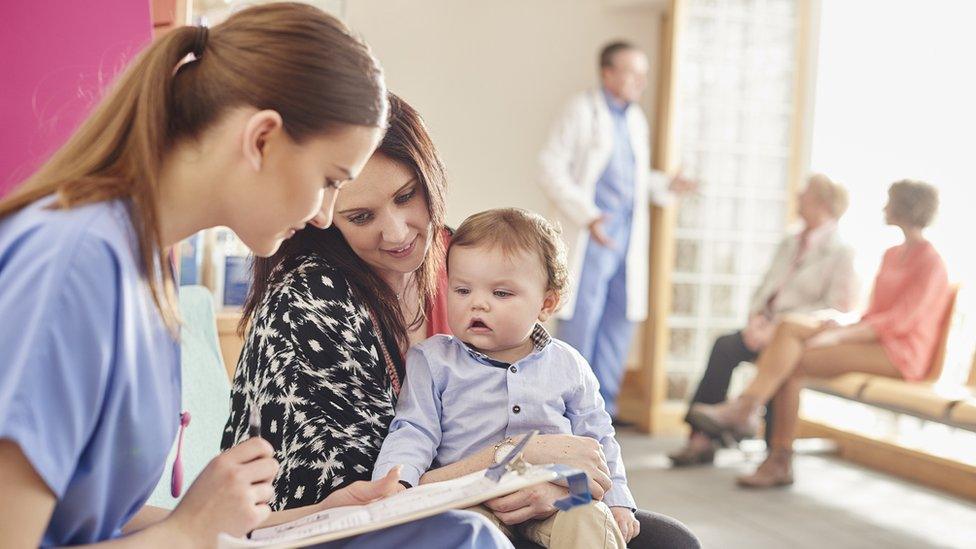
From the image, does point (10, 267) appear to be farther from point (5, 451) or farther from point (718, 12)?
point (718, 12)

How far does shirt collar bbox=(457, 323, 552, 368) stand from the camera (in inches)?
58.7

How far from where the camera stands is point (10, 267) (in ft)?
2.73

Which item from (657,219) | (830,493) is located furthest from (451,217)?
(830,493)

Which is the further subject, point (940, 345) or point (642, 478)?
point (642, 478)

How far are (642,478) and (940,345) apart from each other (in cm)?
126

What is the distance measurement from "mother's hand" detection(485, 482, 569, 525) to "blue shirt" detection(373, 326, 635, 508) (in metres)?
0.11

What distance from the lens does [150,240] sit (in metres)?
0.92

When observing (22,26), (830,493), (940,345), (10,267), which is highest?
(22,26)

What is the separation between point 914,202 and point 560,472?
3.31 m

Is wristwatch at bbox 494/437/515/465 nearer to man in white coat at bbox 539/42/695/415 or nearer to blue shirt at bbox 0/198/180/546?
blue shirt at bbox 0/198/180/546

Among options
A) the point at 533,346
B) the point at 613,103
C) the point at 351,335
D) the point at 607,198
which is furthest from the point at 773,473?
the point at 351,335

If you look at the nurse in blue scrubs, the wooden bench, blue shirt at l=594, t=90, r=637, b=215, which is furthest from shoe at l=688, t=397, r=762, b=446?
the nurse in blue scrubs

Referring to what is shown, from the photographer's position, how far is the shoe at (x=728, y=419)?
4.32m

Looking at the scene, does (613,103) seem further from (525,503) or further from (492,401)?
(525,503)
